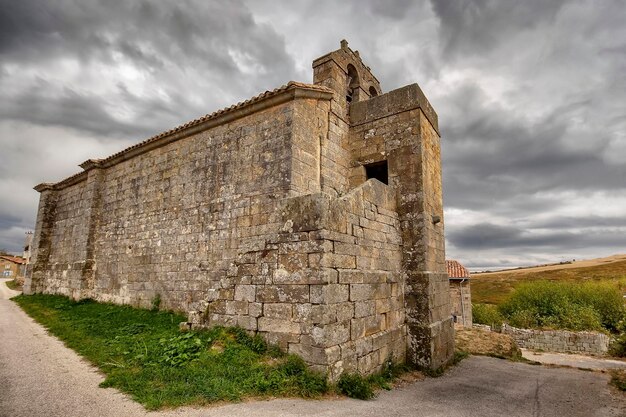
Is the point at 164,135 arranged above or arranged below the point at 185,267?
above

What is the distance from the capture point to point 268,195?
27.2ft

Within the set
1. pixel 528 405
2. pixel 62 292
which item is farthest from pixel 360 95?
pixel 62 292

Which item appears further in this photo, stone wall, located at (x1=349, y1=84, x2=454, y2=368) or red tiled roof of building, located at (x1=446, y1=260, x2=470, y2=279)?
red tiled roof of building, located at (x1=446, y1=260, x2=470, y2=279)

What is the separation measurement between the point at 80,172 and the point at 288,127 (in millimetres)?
11578

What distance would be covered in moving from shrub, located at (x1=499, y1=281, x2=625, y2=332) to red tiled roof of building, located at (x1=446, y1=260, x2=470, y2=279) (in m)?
5.10

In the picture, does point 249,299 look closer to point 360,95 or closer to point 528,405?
point 528,405

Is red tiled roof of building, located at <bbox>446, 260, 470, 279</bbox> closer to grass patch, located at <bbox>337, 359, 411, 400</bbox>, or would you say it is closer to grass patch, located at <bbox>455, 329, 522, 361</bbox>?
grass patch, located at <bbox>455, 329, 522, 361</bbox>

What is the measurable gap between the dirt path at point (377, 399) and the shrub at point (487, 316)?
1918 centimetres

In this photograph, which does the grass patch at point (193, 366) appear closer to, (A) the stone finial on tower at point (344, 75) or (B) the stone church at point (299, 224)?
(B) the stone church at point (299, 224)

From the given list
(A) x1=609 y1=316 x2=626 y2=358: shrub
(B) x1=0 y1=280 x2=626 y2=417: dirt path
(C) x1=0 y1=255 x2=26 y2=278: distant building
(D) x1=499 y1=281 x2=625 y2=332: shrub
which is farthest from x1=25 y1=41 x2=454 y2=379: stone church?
(C) x1=0 y1=255 x2=26 y2=278: distant building

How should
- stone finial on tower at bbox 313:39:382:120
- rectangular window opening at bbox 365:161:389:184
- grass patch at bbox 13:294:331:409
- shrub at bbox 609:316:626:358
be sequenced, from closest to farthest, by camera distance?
grass patch at bbox 13:294:331:409 < rectangular window opening at bbox 365:161:389:184 < stone finial on tower at bbox 313:39:382:120 < shrub at bbox 609:316:626:358

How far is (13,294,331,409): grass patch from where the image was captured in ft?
15.0

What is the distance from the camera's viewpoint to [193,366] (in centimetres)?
530

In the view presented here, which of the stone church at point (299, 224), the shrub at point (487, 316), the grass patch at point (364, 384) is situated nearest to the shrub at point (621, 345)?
the stone church at point (299, 224)
